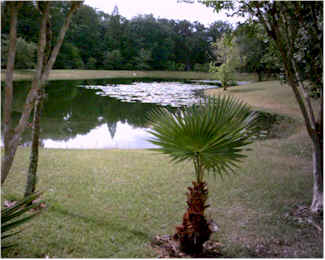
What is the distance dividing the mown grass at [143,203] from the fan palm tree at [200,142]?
0.47 m

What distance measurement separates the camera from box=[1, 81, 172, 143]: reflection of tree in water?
38.7ft

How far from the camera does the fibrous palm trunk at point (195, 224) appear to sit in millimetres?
3416

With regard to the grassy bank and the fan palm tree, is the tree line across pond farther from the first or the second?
the fan palm tree

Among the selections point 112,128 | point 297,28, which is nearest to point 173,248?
point 297,28

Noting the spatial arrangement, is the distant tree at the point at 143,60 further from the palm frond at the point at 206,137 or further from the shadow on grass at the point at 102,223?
the palm frond at the point at 206,137

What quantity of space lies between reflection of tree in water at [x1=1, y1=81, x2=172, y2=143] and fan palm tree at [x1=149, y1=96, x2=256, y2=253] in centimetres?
733

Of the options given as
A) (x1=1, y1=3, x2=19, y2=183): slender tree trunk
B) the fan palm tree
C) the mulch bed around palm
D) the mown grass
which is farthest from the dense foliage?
(x1=1, y1=3, x2=19, y2=183): slender tree trunk

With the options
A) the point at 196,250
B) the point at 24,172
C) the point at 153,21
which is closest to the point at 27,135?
the point at 24,172

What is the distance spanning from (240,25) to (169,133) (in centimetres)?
306

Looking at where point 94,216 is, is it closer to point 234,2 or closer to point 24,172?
point 24,172

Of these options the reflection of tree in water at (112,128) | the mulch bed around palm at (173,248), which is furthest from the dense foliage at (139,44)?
the mulch bed around palm at (173,248)

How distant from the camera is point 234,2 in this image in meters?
5.01

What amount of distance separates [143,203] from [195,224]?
1.76 m

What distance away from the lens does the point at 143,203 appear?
508 cm
